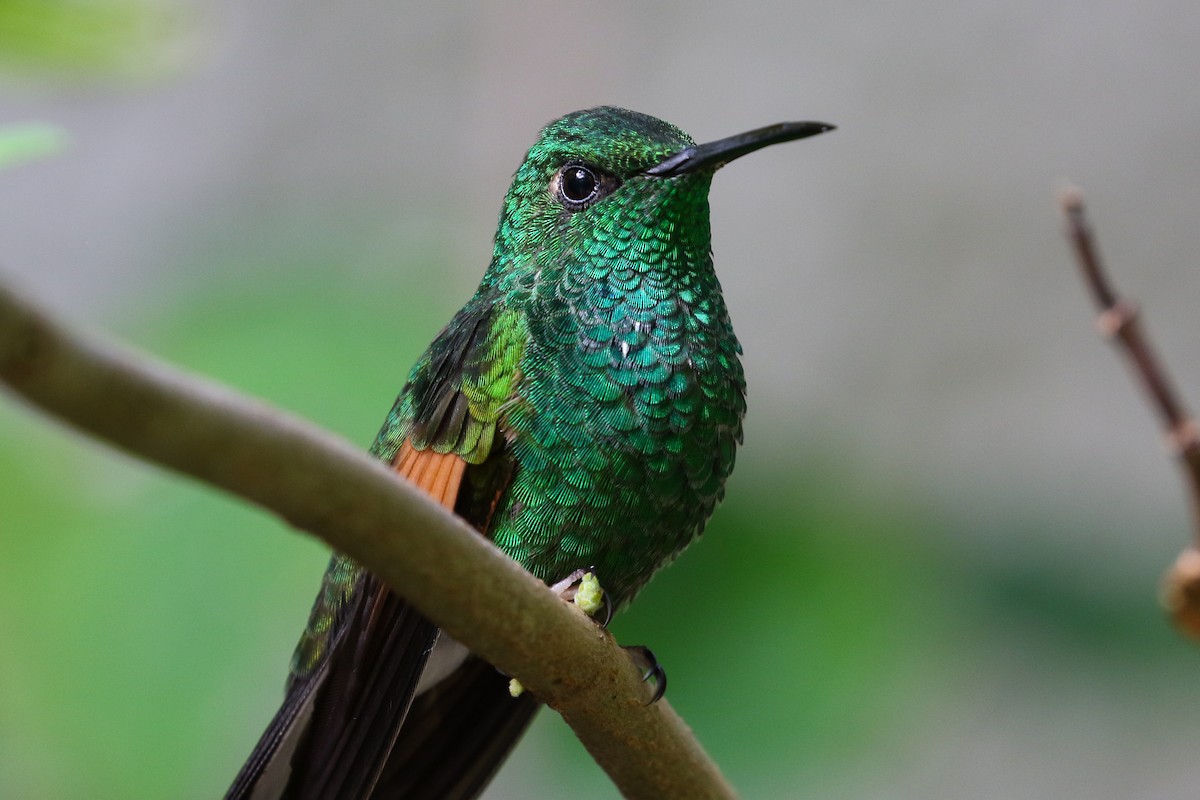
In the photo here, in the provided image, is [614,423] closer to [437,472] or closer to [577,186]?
[437,472]

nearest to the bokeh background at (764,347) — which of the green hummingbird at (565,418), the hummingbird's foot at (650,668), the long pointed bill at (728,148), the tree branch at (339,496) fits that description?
the tree branch at (339,496)

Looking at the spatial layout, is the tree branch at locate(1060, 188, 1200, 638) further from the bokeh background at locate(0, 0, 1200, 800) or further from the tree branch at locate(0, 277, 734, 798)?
the bokeh background at locate(0, 0, 1200, 800)

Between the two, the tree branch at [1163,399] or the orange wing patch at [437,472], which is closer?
the tree branch at [1163,399]

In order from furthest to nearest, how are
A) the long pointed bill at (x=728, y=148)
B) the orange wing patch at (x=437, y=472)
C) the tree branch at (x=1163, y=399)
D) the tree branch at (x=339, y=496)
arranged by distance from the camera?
the orange wing patch at (x=437, y=472) < the long pointed bill at (x=728, y=148) < the tree branch at (x=1163, y=399) < the tree branch at (x=339, y=496)

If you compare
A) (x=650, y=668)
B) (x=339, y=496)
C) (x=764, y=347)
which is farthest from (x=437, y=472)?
(x=764, y=347)

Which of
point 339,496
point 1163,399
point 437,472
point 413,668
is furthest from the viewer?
point 437,472

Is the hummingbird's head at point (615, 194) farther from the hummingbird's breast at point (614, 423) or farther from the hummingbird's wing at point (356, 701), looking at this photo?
the hummingbird's wing at point (356, 701)

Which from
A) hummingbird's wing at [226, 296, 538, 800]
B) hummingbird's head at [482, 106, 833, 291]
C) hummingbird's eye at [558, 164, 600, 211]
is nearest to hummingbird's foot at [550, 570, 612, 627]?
hummingbird's wing at [226, 296, 538, 800]
